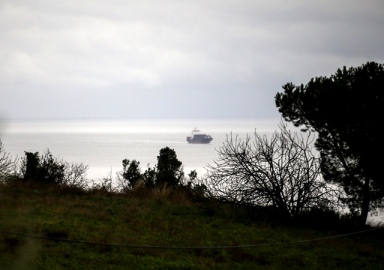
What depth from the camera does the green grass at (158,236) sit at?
813cm

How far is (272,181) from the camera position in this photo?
13.8m

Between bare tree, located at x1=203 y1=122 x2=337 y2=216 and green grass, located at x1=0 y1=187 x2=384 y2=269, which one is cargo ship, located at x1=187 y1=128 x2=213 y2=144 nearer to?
green grass, located at x1=0 y1=187 x2=384 y2=269

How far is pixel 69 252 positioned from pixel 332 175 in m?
9.36

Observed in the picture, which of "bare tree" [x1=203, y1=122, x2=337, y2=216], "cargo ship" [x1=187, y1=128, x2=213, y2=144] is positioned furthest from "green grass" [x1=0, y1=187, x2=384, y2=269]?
"cargo ship" [x1=187, y1=128, x2=213, y2=144]

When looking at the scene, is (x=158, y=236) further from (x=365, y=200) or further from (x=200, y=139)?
(x=200, y=139)

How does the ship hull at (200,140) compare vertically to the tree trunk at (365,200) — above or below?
above

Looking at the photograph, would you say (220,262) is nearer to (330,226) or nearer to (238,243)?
(238,243)

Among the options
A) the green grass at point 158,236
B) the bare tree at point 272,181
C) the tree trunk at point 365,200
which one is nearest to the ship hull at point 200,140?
the green grass at point 158,236

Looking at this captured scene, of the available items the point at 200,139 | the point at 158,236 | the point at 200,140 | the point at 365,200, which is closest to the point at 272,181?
the point at 365,200

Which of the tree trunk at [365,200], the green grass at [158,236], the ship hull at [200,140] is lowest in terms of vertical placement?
the green grass at [158,236]

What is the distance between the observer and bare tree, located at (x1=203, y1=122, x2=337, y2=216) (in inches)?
547

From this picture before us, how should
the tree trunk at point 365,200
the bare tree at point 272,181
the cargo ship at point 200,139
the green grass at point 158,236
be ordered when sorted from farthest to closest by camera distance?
Answer: 1. the cargo ship at point 200,139
2. the bare tree at point 272,181
3. the tree trunk at point 365,200
4. the green grass at point 158,236

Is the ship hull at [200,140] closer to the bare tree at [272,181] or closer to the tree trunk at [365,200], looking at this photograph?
the bare tree at [272,181]

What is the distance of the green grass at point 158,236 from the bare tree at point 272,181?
2.19 ft
